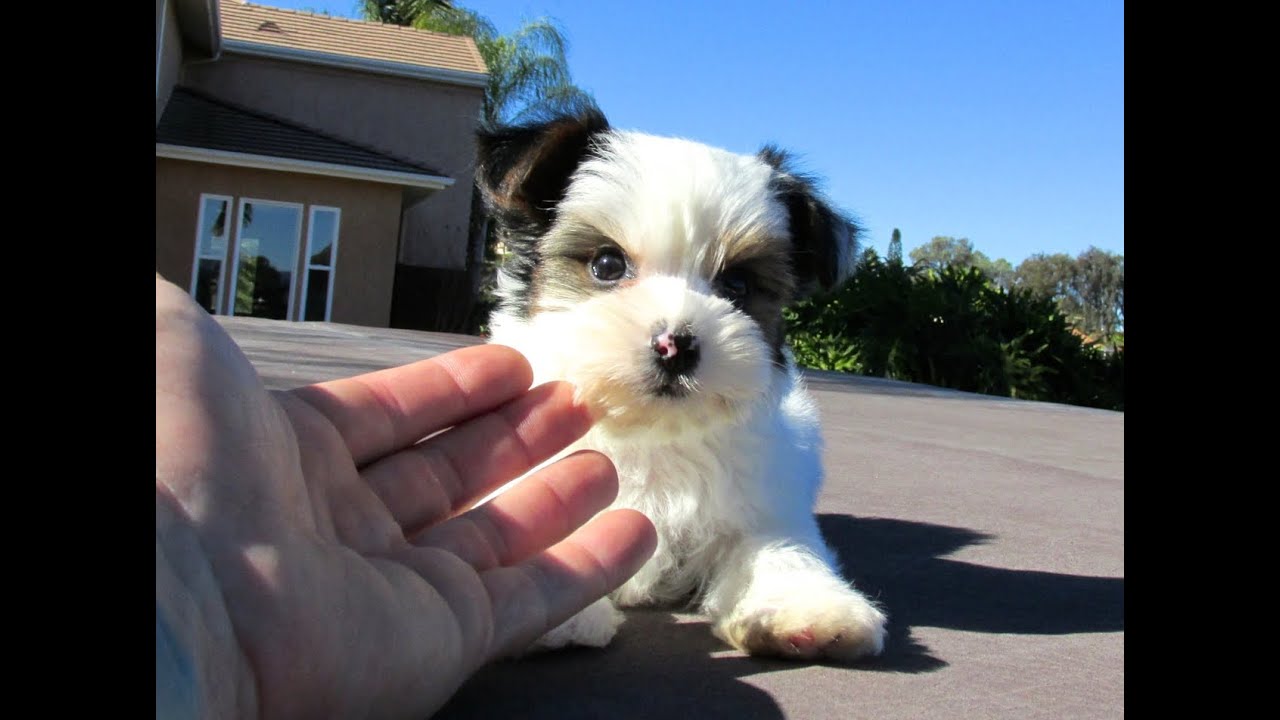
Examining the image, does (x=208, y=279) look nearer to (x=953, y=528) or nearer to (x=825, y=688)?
(x=953, y=528)

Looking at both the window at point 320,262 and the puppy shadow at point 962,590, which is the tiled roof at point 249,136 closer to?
the window at point 320,262

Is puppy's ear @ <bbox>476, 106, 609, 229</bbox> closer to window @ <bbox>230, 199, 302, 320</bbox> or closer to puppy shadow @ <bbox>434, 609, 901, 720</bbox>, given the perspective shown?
puppy shadow @ <bbox>434, 609, 901, 720</bbox>

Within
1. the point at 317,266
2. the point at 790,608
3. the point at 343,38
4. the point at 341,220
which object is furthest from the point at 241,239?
the point at 790,608

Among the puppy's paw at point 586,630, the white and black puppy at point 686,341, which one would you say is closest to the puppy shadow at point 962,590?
the white and black puppy at point 686,341

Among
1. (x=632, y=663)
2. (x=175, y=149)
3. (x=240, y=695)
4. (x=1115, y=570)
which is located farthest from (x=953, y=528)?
(x=175, y=149)

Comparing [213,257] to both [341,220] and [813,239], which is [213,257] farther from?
[813,239]

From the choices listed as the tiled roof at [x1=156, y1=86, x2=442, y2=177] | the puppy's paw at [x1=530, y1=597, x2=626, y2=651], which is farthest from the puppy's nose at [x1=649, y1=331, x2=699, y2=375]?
the tiled roof at [x1=156, y1=86, x2=442, y2=177]
